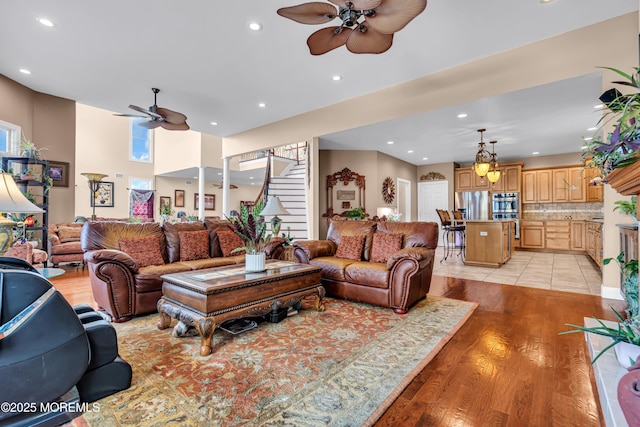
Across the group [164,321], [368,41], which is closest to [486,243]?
[368,41]

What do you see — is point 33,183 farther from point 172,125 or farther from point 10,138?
point 172,125

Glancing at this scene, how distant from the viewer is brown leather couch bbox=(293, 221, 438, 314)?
10.2 feet

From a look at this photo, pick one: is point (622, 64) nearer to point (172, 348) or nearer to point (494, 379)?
point (494, 379)

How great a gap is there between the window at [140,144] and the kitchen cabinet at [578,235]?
45.3 feet

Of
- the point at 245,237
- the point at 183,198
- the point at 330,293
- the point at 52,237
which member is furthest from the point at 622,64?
the point at 183,198

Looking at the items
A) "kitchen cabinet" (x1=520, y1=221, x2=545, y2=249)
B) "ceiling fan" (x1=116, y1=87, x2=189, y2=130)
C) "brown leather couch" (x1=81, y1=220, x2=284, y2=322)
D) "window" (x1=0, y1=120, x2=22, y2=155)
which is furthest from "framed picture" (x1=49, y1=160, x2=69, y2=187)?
"kitchen cabinet" (x1=520, y1=221, x2=545, y2=249)

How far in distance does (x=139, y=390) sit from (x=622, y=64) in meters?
5.39

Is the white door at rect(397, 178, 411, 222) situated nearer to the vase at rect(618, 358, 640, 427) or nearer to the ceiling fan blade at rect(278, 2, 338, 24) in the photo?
the ceiling fan blade at rect(278, 2, 338, 24)

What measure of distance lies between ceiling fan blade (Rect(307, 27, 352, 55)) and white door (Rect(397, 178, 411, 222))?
263 inches

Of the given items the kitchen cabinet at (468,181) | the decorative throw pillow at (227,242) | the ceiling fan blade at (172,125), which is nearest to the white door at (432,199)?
the kitchen cabinet at (468,181)

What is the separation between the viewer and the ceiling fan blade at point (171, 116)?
4352 millimetres

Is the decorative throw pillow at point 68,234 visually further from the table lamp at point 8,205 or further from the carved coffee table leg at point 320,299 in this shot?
the carved coffee table leg at point 320,299

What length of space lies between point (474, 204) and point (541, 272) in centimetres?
373

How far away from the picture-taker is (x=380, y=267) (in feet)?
10.9
